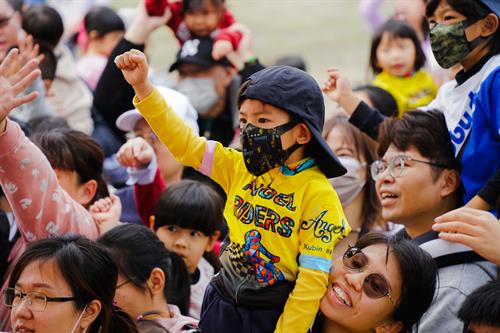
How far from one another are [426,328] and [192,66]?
8.60ft

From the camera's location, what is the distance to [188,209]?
4266 millimetres

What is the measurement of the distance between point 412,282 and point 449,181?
0.83 m

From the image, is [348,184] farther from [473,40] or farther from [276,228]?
[276,228]

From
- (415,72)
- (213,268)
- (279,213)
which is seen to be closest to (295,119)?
(279,213)

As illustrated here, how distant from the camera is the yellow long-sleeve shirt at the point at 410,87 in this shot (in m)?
6.02

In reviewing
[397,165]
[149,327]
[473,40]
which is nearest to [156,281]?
[149,327]

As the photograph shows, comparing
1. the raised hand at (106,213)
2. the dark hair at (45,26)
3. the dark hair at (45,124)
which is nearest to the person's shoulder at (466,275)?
the raised hand at (106,213)

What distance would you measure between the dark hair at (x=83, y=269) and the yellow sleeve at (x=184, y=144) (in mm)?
445

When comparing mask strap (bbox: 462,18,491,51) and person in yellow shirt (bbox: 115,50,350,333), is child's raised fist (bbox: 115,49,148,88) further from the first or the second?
mask strap (bbox: 462,18,491,51)

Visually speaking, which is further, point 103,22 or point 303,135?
point 103,22

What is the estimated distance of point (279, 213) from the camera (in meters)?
3.11

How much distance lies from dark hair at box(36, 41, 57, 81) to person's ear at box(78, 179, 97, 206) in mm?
1721

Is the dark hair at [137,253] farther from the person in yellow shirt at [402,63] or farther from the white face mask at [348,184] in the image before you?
the person in yellow shirt at [402,63]

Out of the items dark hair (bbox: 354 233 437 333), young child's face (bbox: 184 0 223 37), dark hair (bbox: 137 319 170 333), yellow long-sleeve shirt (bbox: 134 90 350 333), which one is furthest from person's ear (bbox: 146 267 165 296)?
young child's face (bbox: 184 0 223 37)
